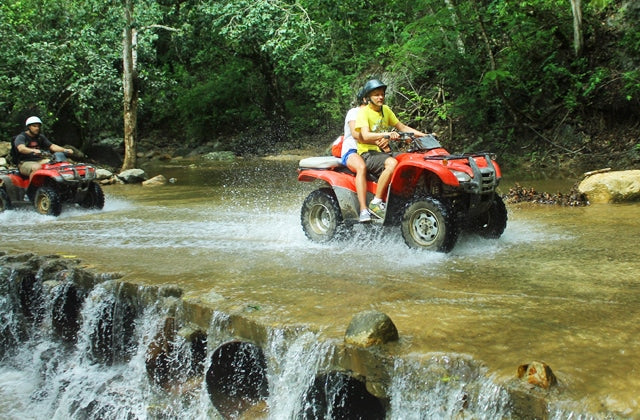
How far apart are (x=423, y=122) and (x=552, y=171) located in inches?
202

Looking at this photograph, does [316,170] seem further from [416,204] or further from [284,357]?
[284,357]

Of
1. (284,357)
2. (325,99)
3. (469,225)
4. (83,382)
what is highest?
(325,99)

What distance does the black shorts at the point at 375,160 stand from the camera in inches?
290

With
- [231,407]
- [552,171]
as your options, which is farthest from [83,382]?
[552,171]

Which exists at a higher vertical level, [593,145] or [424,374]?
[593,145]

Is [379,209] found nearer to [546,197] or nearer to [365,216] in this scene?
[365,216]

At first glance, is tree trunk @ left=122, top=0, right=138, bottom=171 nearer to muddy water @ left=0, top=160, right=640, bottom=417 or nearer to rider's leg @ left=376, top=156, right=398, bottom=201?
muddy water @ left=0, top=160, right=640, bottom=417

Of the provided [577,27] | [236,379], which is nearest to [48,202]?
[236,379]

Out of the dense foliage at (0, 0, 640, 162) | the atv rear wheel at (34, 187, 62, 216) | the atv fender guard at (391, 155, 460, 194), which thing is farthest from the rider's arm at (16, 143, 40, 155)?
the atv fender guard at (391, 155, 460, 194)

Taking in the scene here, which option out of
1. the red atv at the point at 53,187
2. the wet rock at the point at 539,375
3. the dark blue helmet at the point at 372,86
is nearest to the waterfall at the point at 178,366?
the wet rock at the point at 539,375

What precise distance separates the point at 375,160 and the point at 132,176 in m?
11.4

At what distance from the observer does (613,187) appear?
404 inches

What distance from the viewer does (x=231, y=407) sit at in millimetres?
5328

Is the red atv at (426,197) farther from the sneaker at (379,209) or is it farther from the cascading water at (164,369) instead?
the cascading water at (164,369)
